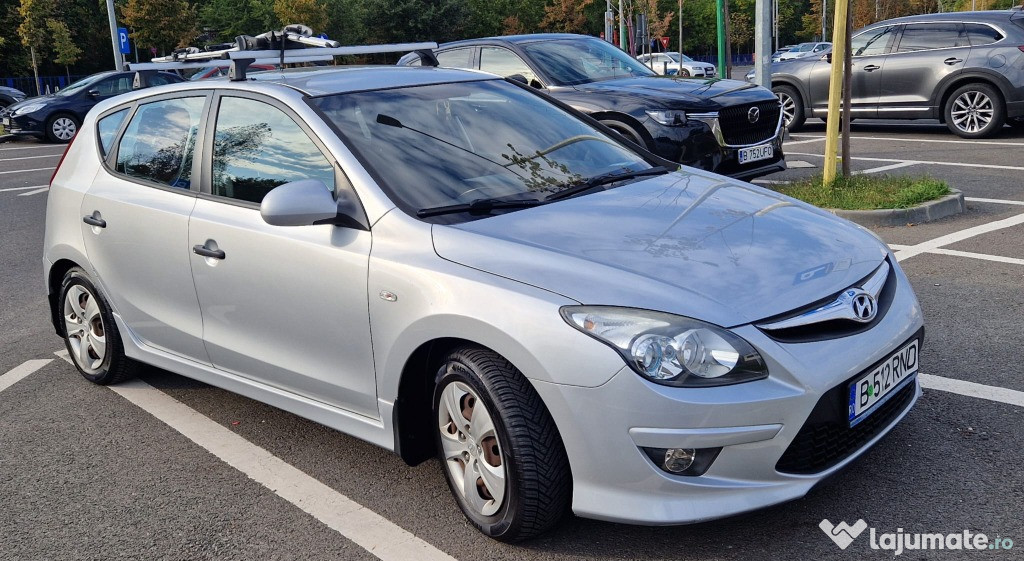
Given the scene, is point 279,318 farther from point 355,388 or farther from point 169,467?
point 169,467

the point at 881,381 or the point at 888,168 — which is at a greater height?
the point at 881,381

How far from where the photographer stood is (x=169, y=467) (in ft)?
13.2

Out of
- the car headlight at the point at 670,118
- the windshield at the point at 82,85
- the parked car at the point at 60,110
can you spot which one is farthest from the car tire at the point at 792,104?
the windshield at the point at 82,85

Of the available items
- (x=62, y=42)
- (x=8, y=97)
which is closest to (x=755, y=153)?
(x=8, y=97)

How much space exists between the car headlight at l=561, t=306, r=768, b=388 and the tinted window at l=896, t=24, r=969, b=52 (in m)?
11.6

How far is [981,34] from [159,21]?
42746 mm

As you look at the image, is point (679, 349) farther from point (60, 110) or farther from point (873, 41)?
point (60, 110)

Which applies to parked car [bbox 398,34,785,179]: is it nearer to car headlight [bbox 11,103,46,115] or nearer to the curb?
the curb

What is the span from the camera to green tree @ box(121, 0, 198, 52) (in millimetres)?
47125

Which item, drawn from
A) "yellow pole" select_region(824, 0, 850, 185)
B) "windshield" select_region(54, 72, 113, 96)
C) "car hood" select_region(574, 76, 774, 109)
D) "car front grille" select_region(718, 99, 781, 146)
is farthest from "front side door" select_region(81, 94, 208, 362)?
"windshield" select_region(54, 72, 113, 96)

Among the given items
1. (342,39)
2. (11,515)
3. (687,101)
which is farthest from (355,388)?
(342,39)

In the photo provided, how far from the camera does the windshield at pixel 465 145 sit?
3.66 metres

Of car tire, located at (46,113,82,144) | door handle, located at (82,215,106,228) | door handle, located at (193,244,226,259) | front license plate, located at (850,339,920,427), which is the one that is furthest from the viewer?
car tire, located at (46,113,82,144)

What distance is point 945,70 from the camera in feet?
41.8
